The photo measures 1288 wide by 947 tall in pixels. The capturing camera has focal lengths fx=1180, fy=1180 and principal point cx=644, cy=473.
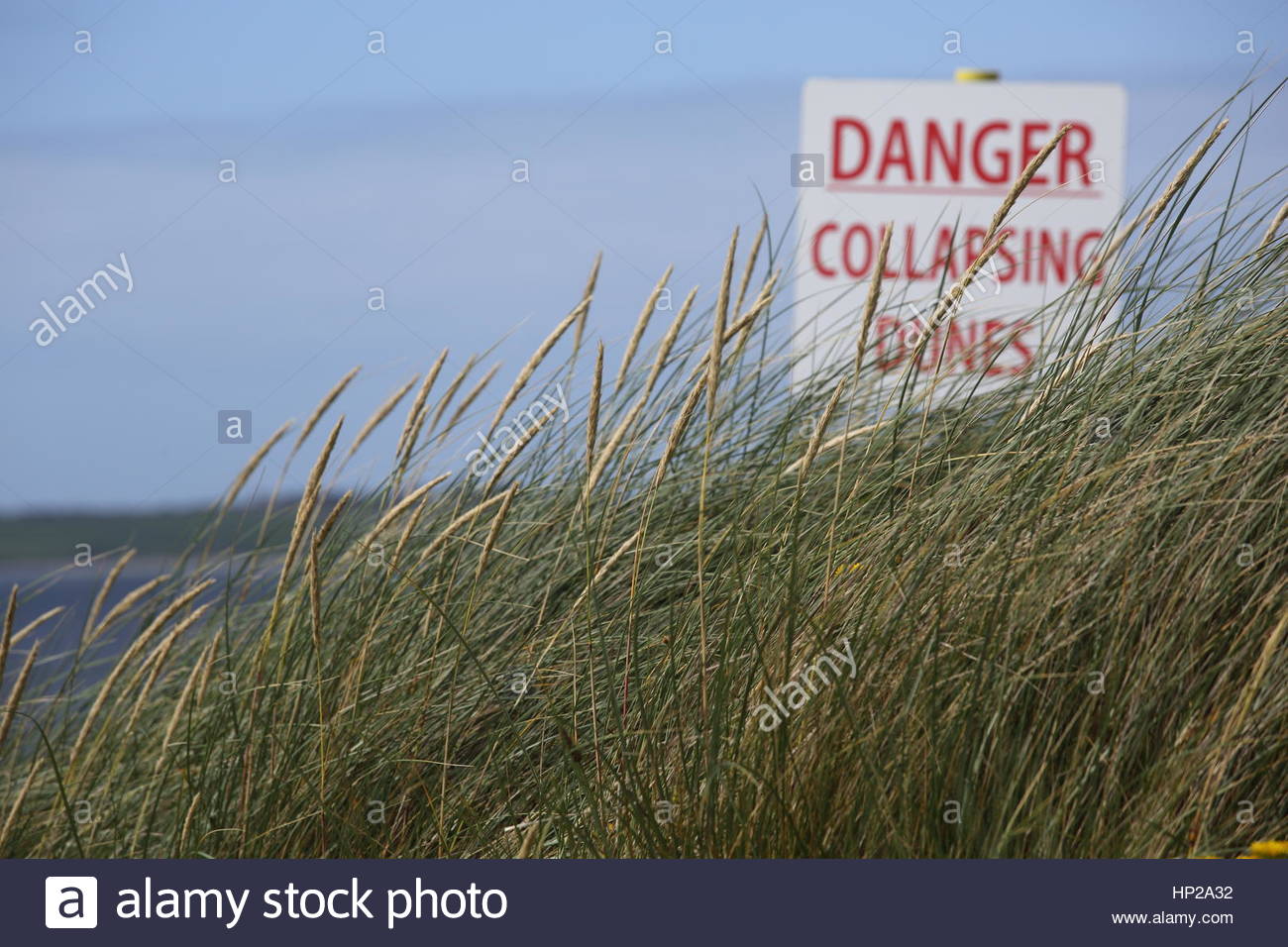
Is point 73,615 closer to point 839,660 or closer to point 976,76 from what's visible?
point 839,660

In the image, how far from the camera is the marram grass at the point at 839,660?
162 centimetres

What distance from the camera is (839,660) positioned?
67.6 inches

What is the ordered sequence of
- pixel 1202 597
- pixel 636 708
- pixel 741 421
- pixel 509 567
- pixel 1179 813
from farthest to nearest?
pixel 741 421
pixel 509 567
pixel 636 708
pixel 1202 597
pixel 1179 813

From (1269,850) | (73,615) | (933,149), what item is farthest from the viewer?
(933,149)

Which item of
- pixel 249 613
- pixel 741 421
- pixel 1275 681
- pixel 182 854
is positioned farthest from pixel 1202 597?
pixel 249 613

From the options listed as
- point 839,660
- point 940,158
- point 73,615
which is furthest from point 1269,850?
point 940,158

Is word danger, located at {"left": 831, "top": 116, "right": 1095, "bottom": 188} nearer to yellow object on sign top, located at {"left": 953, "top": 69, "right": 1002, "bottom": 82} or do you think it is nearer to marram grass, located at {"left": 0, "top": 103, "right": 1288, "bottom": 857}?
yellow object on sign top, located at {"left": 953, "top": 69, "right": 1002, "bottom": 82}

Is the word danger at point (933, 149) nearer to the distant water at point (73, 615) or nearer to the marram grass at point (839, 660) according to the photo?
the marram grass at point (839, 660)

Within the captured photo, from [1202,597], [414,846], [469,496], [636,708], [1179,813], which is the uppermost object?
[469,496]

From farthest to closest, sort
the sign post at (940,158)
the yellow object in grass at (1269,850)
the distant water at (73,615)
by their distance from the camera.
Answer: the sign post at (940,158) → the distant water at (73,615) → the yellow object in grass at (1269,850)

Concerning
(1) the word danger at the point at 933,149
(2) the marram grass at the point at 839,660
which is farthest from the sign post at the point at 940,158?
(2) the marram grass at the point at 839,660

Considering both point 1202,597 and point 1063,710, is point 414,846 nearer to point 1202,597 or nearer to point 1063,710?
point 1063,710

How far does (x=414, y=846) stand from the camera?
1993 mm
